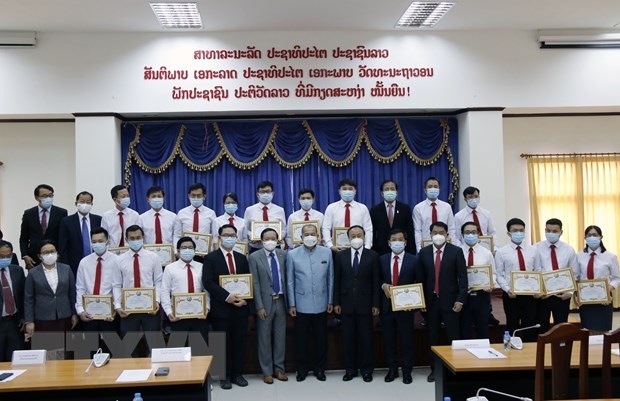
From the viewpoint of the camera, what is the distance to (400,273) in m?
5.45

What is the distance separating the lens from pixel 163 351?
12.7 feet

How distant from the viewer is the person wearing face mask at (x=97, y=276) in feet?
16.9

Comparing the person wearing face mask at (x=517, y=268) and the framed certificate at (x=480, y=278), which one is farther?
the person wearing face mask at (x=517, y=268)

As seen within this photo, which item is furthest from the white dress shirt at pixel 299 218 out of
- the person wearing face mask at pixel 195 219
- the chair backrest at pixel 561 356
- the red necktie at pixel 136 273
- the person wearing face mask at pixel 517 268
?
the chair backrest at pixel 561 356

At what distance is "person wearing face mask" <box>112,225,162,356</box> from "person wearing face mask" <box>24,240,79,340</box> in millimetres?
424

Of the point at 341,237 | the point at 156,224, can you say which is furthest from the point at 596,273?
the point at 156,224

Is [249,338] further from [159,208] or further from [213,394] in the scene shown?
[159,208]

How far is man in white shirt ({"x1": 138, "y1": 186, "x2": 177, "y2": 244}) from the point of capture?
20.1 ft

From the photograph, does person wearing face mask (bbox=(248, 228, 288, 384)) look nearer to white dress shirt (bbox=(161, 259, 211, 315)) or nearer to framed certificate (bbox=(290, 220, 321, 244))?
framed certificate (bbox=(290, 220, 321, 244))

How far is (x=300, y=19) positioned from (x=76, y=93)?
3.05 metres

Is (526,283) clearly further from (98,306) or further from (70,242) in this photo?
(70,242)

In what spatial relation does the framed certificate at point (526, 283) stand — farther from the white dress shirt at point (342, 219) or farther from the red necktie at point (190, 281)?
the red necktie at point (190, 281)

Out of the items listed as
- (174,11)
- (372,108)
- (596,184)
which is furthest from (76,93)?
(596,184)

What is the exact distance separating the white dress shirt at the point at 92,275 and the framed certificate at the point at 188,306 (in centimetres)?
68
